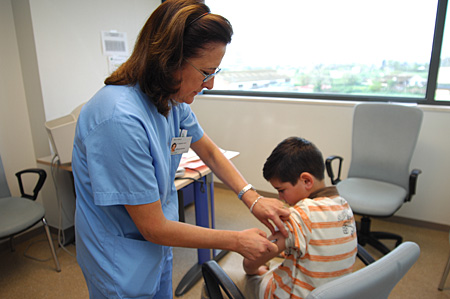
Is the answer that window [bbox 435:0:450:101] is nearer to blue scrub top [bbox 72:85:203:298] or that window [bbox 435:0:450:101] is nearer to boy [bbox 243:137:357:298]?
boy [bbox 243:137:357:298]

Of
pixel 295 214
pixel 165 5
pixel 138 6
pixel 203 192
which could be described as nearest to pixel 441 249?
pixel 203 192

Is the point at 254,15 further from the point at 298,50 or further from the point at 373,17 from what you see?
the point at 373,17

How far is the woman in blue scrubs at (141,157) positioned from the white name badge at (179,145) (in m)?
0.04

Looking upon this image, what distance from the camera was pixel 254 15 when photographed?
Result: 3459 millimetres

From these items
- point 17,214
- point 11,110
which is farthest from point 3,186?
point 11,110

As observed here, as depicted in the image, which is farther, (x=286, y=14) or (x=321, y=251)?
(x=286, y=14)

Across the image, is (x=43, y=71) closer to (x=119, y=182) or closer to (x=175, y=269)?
(x=175, y=269)

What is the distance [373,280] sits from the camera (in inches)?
29.8

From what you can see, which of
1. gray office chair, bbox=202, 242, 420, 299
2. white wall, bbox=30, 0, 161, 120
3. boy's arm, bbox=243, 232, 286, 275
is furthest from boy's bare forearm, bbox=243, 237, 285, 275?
white wall, bbox=30, 0, 161, 120

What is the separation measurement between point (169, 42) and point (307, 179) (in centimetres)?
69

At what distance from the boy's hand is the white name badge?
1.15 feet

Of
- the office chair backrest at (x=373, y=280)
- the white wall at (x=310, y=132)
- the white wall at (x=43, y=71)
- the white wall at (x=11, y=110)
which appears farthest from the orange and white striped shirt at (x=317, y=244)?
the white wall at (x=11, y=110)

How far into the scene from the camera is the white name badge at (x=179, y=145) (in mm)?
1123

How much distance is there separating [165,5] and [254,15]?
2.80 metres
